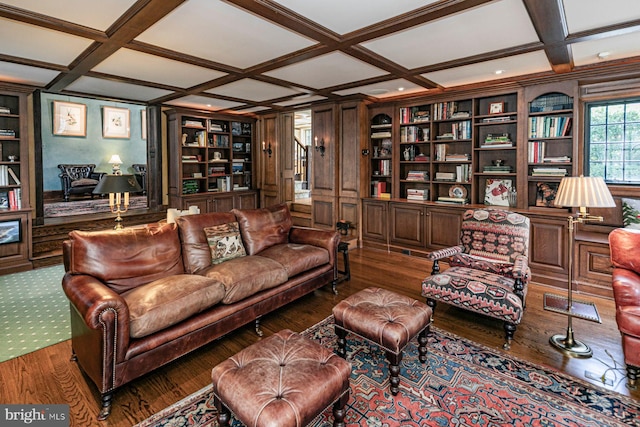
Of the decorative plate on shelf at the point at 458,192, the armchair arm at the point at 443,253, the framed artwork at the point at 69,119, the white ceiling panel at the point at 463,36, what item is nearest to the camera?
the white ceiling panel at the point at 463,36

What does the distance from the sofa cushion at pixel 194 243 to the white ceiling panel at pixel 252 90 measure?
2274 mm

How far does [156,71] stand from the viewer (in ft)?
13.5

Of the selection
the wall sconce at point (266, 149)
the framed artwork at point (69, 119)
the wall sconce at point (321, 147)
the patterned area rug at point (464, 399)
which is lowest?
the patterned area rug at point (464, 399)

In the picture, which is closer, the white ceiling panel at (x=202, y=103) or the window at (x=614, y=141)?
the window at (x=614, y=141)

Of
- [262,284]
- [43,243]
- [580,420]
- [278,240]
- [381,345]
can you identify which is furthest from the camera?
[43,243]

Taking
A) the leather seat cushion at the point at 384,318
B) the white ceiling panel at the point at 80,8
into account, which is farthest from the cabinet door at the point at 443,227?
the white ceiling panel at the point at 80,8

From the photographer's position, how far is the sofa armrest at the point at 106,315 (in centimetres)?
193

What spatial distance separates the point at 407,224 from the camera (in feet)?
17.8

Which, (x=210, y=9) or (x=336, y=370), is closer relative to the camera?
(x=336, y=370)

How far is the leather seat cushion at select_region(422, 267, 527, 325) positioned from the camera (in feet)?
8.68

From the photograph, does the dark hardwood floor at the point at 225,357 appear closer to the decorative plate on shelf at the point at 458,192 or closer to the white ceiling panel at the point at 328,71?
the decorative plate on shelf at the point at 458,192

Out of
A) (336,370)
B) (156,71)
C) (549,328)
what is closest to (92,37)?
(156,71)

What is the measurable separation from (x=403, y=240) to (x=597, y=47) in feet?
10.7

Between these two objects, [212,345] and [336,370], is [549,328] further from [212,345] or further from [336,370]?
[212,345]
